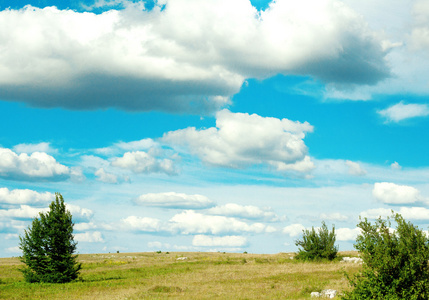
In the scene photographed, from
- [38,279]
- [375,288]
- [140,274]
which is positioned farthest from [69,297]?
[375,288]

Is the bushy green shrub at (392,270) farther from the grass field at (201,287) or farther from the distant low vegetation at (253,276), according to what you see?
the grass field at (201,287)

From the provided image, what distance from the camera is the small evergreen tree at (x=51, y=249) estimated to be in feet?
140

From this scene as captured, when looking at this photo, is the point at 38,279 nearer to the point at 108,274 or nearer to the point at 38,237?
the point at 38,237

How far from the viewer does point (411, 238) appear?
22.8m

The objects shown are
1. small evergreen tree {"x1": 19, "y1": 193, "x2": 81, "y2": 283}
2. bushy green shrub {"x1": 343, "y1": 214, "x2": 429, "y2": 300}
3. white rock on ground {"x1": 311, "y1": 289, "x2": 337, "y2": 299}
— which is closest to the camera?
bushy green shrub {"x1": 343, "y1": 214, "x2": 429, "y2": 300}

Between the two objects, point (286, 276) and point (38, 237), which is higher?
point (38, 237)

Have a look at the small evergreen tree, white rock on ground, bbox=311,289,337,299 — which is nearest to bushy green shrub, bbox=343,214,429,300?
white rock on ground, bbox=311,289,337,299

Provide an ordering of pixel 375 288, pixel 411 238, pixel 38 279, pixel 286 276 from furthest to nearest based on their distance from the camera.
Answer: pixel 38 279 → pixel 286 276 → pixel 411 238 → pixel 375 288

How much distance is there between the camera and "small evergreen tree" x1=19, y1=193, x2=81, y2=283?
42.7 metres

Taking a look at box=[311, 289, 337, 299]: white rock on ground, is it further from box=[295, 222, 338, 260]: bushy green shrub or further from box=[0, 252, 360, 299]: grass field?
box=[295, 222, 338, 260]: bushy green shrub

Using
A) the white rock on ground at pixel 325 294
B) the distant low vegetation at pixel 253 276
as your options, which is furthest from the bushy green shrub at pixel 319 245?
the white rock on ground at pixel 325 294

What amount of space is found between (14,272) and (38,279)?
1701 cm

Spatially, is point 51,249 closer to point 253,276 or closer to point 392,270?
point 253,276

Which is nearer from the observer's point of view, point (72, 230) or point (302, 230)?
point (72, 230)
